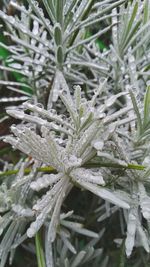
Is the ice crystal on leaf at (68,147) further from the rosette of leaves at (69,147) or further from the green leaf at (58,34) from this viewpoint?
the green leaf at (58,34)

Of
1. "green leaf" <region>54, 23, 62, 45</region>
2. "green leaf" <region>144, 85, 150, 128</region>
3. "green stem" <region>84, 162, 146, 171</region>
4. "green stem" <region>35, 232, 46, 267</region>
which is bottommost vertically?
"green stem" <region>35, 232, 46, 267</region>

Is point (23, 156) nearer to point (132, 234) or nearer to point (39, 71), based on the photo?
point (39, 71)

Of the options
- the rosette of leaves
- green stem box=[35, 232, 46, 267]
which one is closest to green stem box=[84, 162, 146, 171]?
the rosette of leaves

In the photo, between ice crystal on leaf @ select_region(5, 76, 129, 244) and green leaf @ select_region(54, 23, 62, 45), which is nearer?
ice crystal on leaf @ select_region(5, 76, 129, 244)

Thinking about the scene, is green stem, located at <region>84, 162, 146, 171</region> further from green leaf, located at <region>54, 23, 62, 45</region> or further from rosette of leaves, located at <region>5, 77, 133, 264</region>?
green leaf, located at <region>54, 23, 62, 45</region>

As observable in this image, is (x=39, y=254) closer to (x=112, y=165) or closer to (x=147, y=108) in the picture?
(x=112, y=165)

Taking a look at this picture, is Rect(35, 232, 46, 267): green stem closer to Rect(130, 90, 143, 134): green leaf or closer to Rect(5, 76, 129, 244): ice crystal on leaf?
Rect(5, 76, 129, 244): ice crystal on leaf

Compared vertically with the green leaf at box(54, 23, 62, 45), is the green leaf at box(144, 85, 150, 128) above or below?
below

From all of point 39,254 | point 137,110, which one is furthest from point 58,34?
point 39,254

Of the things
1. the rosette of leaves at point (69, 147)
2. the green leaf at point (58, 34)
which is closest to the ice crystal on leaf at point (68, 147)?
the rosette of leaves at point (69, 147)

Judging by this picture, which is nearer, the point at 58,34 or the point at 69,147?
the point at 69,147

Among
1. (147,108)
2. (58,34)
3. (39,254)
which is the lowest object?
(39,254)

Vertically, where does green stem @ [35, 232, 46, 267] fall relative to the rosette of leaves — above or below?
below
